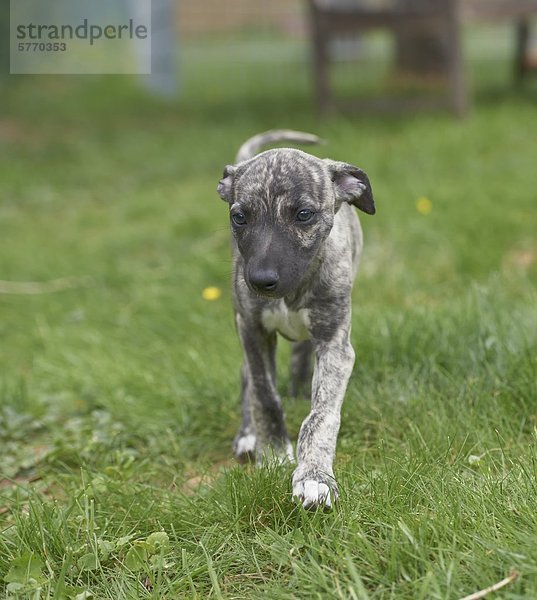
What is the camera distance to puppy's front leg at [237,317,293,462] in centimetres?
345

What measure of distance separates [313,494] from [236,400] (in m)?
1.51

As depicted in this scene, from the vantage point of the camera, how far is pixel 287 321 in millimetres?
3309

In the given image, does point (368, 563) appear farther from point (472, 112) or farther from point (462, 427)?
point (472, 112)

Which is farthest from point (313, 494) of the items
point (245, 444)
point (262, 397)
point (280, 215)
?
Result: point (245, 444)

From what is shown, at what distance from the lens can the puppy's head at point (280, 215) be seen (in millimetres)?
2865

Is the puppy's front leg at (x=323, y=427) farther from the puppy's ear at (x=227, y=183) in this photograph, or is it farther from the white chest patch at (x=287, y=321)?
the puppy's ear at (x=227, y=183)

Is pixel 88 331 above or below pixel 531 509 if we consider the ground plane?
below

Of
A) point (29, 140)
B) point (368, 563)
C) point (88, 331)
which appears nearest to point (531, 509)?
point (368, 563)

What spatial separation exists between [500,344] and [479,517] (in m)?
1.50

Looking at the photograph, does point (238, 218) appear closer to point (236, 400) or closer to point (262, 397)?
point (262, 397)

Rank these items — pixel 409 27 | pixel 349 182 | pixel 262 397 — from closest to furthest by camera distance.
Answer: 1. pixel 349 182
2. pixel 262 397
3. pixel 409 27

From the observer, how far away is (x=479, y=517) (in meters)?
2.74

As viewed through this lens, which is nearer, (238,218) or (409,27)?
(238,218)

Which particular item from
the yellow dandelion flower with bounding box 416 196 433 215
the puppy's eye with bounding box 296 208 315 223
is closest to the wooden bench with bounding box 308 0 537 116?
the yellow dandelion flower with bounding box 416 196 433 215
